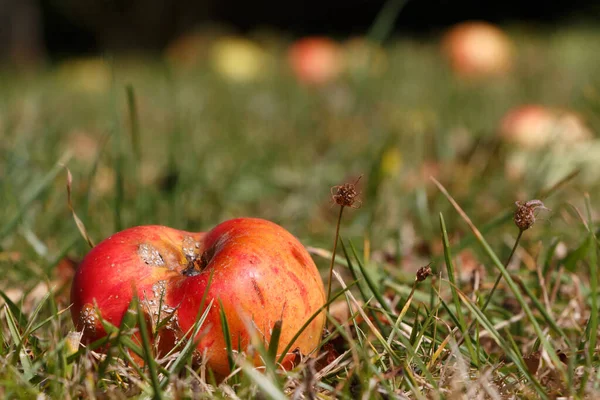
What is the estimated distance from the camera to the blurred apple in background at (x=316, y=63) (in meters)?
4.60

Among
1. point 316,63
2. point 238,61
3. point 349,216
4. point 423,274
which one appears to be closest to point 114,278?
point 423,274

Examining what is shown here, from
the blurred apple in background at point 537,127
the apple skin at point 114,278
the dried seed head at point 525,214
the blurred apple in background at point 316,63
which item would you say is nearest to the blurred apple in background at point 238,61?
the blurred apple in background at point 316,63

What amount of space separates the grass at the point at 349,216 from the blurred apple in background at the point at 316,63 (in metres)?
0.17

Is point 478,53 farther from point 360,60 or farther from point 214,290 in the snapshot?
point 214,290

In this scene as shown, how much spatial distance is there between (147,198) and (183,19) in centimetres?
793

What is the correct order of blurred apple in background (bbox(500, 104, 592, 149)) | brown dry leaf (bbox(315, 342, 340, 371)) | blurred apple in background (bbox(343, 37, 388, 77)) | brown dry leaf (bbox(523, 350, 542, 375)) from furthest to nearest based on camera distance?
blurred apple in background (bbox(343, 37, 388, 77))
blurred apple in background (bbox(500, 104, 592, 149))
brown dry leaf (bbox(315, 342, 340, 371))
brown dry leaf (bbox(523, 350, 542, 375))

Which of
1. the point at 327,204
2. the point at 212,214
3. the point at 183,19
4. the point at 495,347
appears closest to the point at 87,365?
the point at 495,347

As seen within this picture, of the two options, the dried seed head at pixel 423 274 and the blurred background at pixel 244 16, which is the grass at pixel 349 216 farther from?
the blurred background at pixel 244 16

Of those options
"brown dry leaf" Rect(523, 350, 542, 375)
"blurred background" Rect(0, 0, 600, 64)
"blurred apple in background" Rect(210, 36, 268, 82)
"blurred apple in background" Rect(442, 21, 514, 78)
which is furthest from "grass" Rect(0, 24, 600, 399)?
"blurred background" Rect(0, 0, 600, 64)

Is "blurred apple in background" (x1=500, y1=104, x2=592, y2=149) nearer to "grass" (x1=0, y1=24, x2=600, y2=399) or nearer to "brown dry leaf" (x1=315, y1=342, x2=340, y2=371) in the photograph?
"grass" (x1=0, y1=24, x2=600, y2=399)

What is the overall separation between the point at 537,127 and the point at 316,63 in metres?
2.12

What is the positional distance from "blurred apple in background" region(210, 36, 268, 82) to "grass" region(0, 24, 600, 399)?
0.24 m

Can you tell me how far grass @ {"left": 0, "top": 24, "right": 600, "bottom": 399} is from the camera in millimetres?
1117

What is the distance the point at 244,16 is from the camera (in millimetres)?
10422
